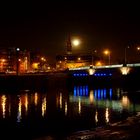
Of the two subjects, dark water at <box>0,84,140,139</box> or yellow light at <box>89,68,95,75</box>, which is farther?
yellow light at <box>89,68,95,75</box>

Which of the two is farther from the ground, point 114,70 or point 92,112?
point 114,70

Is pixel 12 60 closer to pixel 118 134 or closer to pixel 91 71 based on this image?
pixel 91 71

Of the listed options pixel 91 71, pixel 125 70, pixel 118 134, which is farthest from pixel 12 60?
pixel 118 134

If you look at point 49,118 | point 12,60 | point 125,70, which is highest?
point 12,60

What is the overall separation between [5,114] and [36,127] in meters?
9.66

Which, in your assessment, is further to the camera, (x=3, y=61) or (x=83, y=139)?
(x=3, y=61)

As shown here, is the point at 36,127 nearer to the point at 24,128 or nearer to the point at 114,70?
the point at 24,128

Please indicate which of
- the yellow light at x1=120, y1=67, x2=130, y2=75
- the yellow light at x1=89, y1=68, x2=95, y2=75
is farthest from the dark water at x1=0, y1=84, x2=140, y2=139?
the yellow light at x1=89, y1=68, x2=95, y2=75

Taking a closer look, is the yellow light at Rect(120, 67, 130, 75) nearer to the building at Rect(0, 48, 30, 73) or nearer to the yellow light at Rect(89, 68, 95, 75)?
the yellow light at Rect(89, 68, 95, 75)

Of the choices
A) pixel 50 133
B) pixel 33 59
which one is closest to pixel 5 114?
pixel 50 133

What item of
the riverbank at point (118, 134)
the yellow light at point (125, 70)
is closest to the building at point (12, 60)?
the yellow light at point (125, 70)

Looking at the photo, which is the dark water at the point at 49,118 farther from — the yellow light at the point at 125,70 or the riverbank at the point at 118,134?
the yellow light at the point at 125,70

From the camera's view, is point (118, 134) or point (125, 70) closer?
point (118, 134)

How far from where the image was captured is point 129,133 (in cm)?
2688
